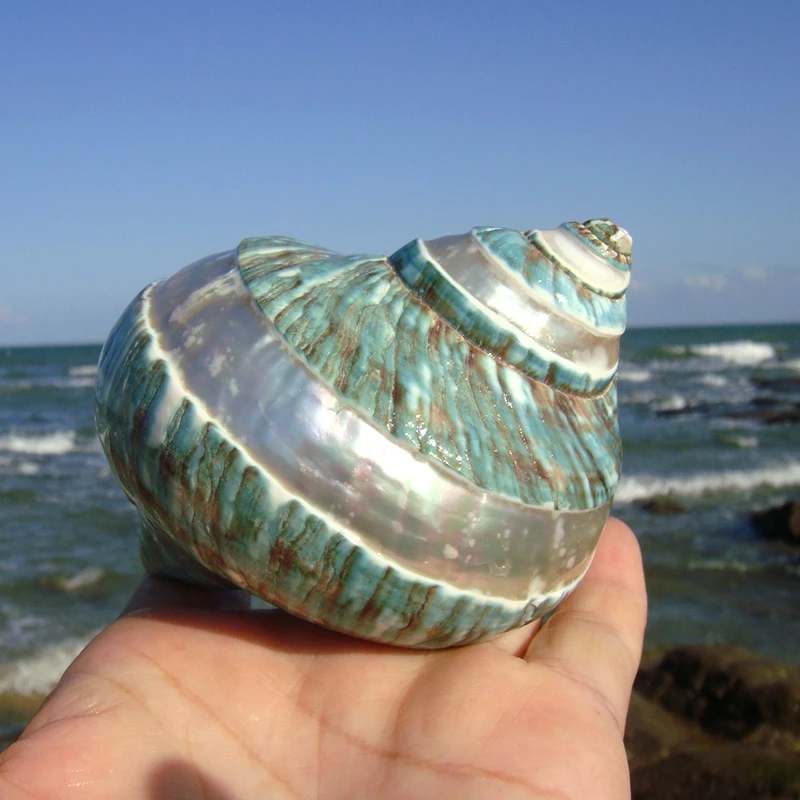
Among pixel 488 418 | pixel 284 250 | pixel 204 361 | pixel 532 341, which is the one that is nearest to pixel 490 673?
pixel 488 418

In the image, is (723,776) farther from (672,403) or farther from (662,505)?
(672,403)

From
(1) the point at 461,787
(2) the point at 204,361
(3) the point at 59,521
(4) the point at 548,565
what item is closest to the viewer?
(1) the point at 461,787

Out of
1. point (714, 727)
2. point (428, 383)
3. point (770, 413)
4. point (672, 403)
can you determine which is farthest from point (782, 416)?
point (428, 383)

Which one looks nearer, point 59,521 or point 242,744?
point 242,744

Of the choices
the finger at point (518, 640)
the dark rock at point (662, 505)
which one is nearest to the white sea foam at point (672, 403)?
the dark rock at point (662, 505)

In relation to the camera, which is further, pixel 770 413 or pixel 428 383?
pixel 770 413

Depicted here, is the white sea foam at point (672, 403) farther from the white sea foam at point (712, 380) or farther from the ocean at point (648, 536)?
the white sea foam at point (712, 380)

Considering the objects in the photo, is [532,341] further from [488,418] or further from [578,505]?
[578,505]
